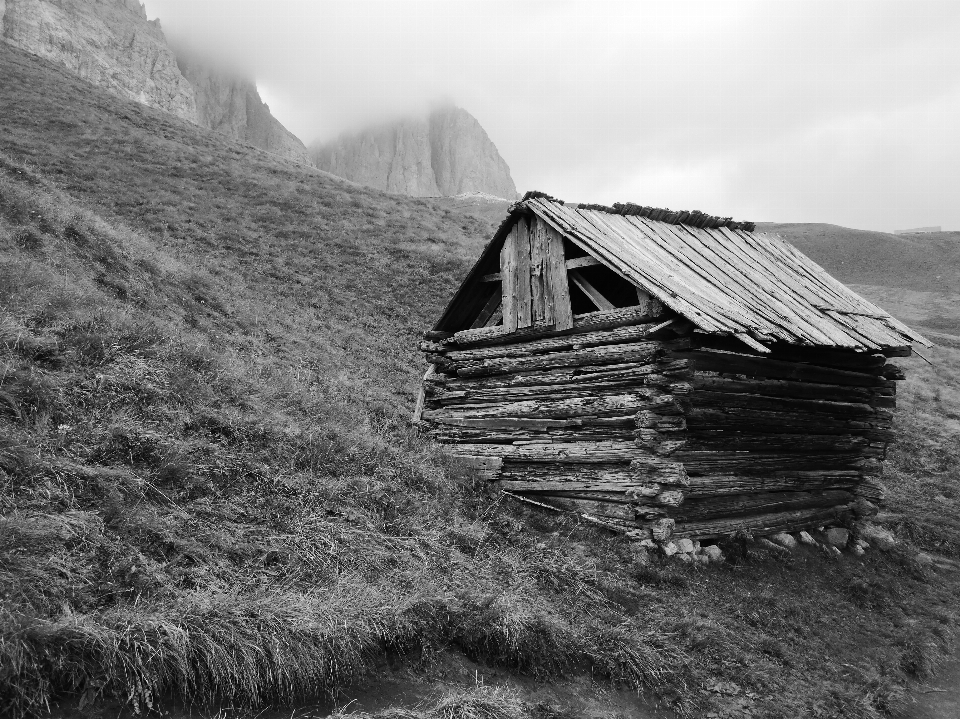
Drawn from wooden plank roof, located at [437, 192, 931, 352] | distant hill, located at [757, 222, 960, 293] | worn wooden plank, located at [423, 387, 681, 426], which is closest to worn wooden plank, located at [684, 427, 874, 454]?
worn wooden plank, located at [423, 387, 681, 426]

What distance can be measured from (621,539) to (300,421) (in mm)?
4832

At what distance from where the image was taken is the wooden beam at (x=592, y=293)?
10.0 meters

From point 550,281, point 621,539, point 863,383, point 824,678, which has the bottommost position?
point 824,678

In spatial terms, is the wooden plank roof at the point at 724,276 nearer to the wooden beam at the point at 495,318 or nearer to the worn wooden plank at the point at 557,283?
the worn wooden plank at the point at 557,283

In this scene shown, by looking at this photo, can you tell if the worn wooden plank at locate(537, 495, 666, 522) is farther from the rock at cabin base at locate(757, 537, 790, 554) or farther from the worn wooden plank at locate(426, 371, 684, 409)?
the rock at cabin base at locate(757, 537, 790, 554)

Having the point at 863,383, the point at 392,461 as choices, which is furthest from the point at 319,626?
the point at 863,383

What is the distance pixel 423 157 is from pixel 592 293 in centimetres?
13743

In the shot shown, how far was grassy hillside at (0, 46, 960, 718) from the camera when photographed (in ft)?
14.0

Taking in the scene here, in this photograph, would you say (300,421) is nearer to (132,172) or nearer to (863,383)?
(863,383)

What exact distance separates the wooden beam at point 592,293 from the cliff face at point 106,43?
49656mm

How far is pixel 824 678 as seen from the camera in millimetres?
6723

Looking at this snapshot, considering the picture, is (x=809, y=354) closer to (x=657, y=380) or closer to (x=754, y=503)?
(x=754, y=503)

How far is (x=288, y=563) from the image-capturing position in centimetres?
578

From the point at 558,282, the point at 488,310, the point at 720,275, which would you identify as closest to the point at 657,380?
the point at 558,282
